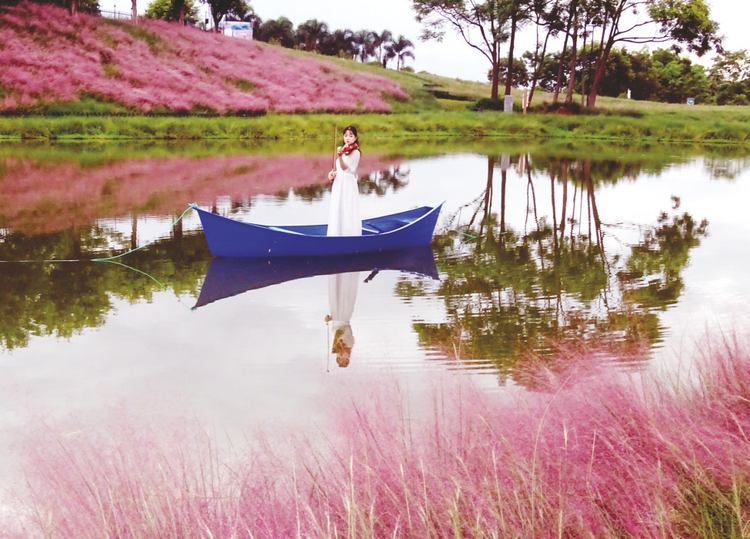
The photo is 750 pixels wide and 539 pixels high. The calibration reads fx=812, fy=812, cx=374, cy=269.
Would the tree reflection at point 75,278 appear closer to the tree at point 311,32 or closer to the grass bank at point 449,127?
the grass bank at point 449,127

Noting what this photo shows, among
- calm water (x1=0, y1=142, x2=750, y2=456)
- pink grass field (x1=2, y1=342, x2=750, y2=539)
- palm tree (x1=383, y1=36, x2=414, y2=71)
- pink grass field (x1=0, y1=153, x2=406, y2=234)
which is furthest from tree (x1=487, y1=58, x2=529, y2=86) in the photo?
pink grass field (x1=2, y1=342, x2=750, y2=539)

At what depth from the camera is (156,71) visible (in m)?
40.8

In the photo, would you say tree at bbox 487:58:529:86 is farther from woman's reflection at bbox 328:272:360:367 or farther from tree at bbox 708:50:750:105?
woman's reflection at bbox 328:272:360:367

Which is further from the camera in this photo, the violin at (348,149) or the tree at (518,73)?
the tree at (518,73)

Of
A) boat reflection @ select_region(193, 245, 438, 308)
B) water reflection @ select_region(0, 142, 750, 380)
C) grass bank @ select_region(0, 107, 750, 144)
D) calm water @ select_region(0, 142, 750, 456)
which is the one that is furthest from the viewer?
grass bank @ select_region(0, 107, 750, 144)

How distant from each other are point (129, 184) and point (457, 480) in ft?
54.8

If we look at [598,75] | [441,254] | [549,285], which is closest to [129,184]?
[441,254]

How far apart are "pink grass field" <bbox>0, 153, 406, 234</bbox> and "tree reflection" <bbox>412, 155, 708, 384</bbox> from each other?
19.2 ft

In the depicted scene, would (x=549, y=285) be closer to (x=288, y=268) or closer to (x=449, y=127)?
(x=288, y=268)

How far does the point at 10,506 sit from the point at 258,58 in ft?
157

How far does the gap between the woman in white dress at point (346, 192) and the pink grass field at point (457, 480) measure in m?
6.61

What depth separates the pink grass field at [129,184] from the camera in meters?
14.8

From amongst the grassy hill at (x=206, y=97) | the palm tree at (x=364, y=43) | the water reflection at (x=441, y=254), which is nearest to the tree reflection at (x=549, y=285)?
the water reflection at (x=441, y=254)

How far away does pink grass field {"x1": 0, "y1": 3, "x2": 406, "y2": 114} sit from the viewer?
36.2 metres
